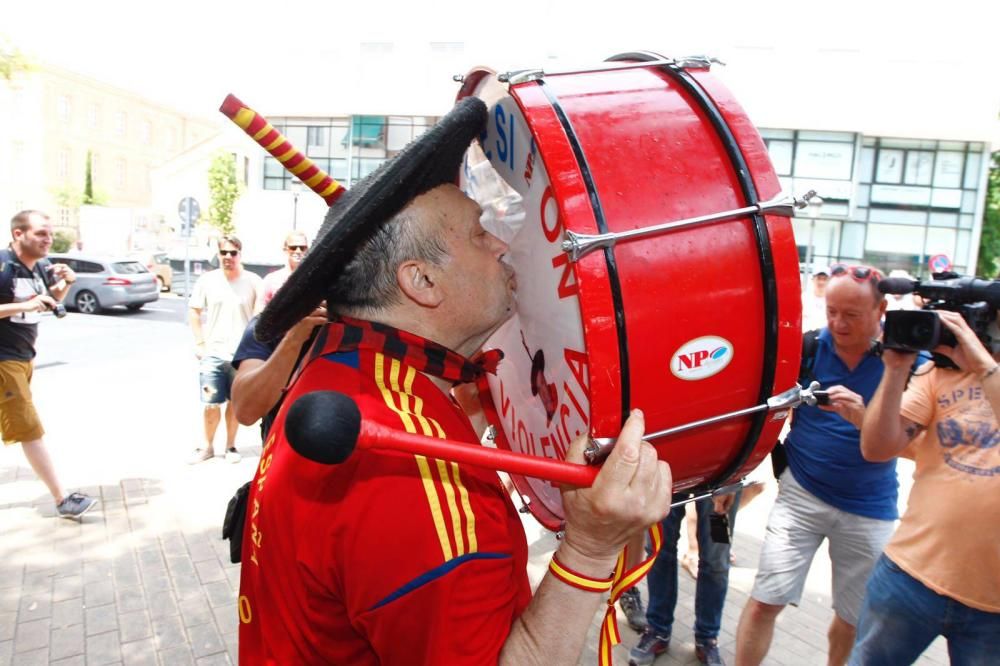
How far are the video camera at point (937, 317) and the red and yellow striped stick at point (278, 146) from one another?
189 centimetres

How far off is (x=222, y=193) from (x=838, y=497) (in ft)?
144

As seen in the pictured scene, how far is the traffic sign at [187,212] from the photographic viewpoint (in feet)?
48.7

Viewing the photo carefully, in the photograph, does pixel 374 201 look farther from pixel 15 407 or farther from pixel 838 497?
pixel 15 407

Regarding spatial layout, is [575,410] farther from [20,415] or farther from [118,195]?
[118,195]

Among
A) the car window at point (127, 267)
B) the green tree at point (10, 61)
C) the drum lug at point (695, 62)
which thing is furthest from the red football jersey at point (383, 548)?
the green tree at point (10, 61)

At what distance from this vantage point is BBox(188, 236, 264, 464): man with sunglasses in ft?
19.5

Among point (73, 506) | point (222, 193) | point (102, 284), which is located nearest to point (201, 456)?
point (73, 506)

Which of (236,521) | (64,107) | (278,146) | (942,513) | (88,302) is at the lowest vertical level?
(88,302)

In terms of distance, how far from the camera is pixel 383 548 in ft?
3.73

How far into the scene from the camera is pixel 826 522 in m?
3.18

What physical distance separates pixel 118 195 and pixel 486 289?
69101 millimetres

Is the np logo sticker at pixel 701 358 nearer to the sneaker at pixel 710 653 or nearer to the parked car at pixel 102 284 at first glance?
the sneaker at pixel 710 653

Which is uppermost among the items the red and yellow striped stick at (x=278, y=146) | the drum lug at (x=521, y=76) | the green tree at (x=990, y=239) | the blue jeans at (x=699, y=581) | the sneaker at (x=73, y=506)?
the green tree at (x=990, y=239)

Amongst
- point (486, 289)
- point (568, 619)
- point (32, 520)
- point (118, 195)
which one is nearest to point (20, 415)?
point (32, 520)
